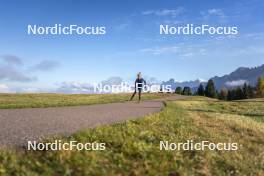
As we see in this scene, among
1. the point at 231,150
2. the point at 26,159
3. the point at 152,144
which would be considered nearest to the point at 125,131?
the point at 152,144

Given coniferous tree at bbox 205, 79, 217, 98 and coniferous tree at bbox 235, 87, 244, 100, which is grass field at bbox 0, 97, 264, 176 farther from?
coniferous tree at bbox 235, 87, 244, 100

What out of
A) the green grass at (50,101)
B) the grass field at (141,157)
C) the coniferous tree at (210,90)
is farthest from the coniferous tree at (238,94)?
the grass field at (141,157)

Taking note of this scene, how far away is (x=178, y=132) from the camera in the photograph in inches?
579

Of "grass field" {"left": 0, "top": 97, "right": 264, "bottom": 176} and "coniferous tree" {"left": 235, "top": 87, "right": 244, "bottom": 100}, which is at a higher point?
"grass field" {"left": 0, "top": 97, "right": 264, "bottom": 176}

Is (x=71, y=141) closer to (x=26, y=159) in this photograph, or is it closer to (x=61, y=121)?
(x=26, y=159)

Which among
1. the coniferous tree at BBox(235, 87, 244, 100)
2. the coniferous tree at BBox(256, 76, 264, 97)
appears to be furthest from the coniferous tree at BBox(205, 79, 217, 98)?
the coniferous tree at BBox(256, 76, 264, 97)

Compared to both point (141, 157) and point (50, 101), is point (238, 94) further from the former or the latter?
point (141, 157)

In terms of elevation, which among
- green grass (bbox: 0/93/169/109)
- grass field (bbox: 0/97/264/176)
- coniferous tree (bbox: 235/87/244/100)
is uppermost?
green grass (bbox: 0/93/169/109)

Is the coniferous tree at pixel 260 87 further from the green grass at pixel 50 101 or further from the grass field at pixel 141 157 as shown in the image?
the grass field at pixel 141 157

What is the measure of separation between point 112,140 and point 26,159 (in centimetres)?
281

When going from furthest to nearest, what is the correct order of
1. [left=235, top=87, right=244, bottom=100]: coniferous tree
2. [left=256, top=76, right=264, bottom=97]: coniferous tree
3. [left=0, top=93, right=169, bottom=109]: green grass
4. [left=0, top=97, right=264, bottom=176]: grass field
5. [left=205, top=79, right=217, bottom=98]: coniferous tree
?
1. [left=235, top=87, right=244, bottom=100]: coniferous tree
2. [left=205, top=79, right=217, bottom=98]: coniferous tree
3. [left=256, top=76, right=264, bottom=97]: coniferous tree
4. [left=0, top=93, right=169, bottom=109]: green grass
5. [left=0, top=97, right=264, bottom=176]: grass field

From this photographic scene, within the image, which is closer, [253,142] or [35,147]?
[35,147]

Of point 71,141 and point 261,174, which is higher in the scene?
point 71,141

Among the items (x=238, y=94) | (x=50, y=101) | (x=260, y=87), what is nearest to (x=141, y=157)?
(x=50, y=101)
